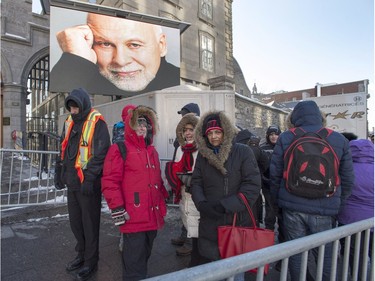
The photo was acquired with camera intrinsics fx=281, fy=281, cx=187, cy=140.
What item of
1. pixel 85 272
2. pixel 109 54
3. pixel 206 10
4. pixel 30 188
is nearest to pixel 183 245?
pixel 85 272

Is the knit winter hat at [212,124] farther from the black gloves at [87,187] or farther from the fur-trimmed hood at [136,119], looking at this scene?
the black gloves at [87,187]

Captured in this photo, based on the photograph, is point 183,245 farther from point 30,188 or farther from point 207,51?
point 207,51

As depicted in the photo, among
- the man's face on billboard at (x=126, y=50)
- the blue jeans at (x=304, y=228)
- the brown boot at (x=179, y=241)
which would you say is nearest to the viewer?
the blue jeans at (x=304, y=228)

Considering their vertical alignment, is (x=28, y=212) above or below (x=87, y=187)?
below

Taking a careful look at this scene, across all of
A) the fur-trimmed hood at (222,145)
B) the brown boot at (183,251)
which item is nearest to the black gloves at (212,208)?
the fur-trimmed hood at (222,145)

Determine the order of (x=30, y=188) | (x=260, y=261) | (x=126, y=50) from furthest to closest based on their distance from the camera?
(x=126, y=50)
(x=30, y=188)
(x=260, y=261)

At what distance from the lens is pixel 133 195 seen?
8.70 feet

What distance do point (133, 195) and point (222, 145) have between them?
0.96m

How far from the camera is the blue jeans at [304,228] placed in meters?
2.52

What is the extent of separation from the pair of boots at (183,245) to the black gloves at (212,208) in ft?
4.96

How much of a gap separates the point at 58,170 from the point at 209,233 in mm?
1980

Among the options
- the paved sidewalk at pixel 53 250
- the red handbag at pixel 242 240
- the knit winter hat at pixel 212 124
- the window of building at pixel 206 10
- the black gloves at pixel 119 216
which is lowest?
the paved sidewalk at pixel 53 250

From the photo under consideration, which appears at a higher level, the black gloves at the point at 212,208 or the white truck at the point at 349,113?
the white truck at the point at 349,113

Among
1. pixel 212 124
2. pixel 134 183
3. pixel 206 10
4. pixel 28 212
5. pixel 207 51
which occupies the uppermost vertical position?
pixel 206 10
